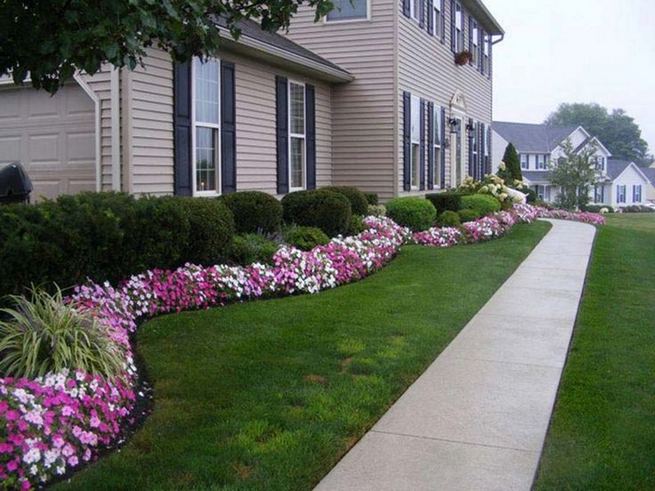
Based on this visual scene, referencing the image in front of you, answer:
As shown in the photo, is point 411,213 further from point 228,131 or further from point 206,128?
point 206,128

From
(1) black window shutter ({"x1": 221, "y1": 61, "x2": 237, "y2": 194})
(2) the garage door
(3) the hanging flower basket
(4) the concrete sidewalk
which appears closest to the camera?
(4) the concrete sidewalk

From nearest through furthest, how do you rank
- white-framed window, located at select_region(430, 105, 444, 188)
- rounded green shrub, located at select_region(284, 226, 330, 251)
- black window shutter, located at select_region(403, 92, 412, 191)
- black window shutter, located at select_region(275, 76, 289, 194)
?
1. rounded green shrub, located at select_region(284, 226, 330, 251)
2. black window shutter, located at select_region(275, 76, 289, 194)
3. black window shutter, located at select_region(403, 92, 412, 191)
4. white-framed window, located at select_region(430, 105, 444, 188)

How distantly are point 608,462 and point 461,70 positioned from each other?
69.1 ft

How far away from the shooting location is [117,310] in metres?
6.79

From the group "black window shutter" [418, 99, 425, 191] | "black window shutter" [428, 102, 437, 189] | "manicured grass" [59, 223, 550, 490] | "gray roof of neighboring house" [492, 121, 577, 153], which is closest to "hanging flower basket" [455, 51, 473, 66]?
"black window shutter" [428, 102, 437, 189]

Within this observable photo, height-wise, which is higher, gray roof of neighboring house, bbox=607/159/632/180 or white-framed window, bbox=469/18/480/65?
white-framed window, bbox=469/18/480/65

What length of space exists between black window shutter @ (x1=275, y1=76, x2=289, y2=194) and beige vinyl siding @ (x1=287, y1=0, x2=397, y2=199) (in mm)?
2810

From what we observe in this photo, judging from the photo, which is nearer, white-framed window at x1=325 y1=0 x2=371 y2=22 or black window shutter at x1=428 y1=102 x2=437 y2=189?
white-framed window at x1=325 y1=0 x2=371 y2=22

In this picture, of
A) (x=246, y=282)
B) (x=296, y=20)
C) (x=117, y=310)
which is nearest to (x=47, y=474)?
(x=117, y=310)

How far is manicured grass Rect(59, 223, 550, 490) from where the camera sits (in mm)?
4234

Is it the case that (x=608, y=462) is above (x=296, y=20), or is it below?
below

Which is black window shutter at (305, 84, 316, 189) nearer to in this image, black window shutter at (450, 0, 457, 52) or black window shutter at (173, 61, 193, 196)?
black window shutter at (173, 61, 193, 196)


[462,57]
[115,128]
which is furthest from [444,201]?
[115,128]

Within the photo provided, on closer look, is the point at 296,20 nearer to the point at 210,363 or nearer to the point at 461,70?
the point at 461,70
